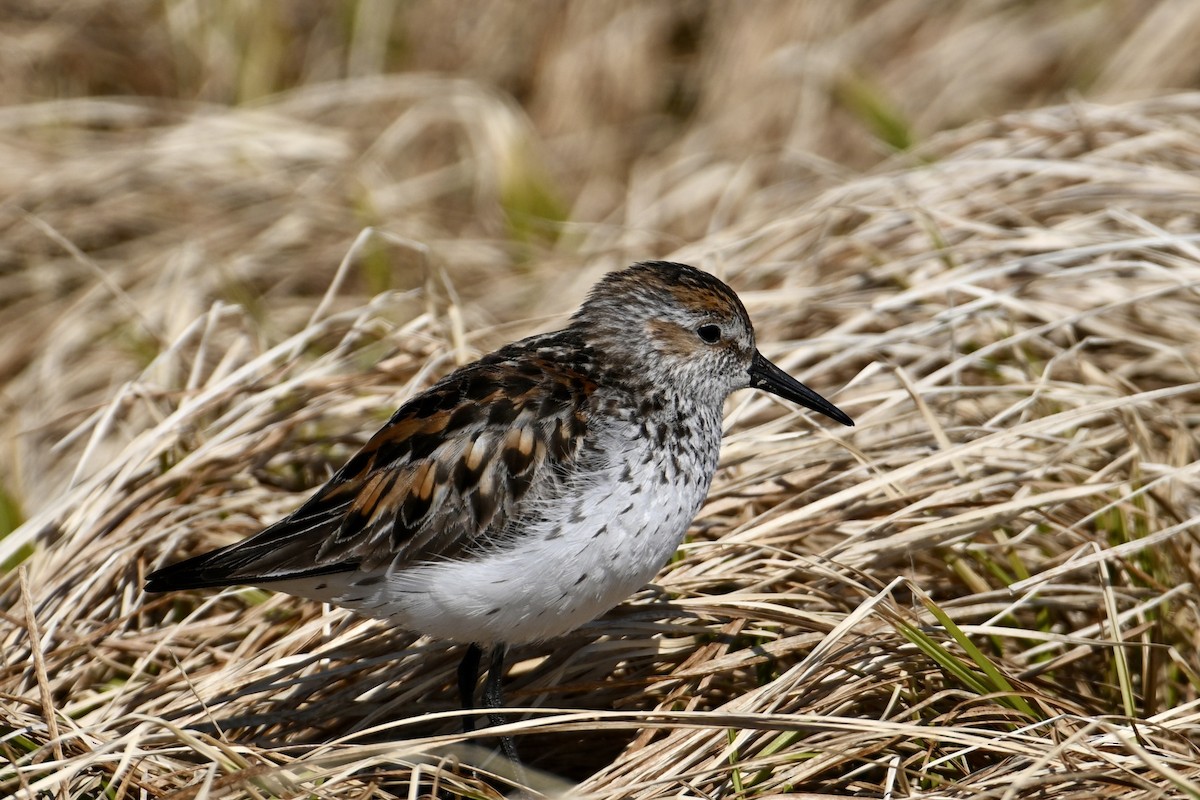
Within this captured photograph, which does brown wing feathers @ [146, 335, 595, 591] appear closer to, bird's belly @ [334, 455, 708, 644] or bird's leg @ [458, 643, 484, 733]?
bird's belly @ [334, 455, 708, 644]

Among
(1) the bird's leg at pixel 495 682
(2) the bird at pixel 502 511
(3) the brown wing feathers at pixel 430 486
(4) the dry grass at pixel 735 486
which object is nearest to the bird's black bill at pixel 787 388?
(4) the dry grass at pixel 735 486

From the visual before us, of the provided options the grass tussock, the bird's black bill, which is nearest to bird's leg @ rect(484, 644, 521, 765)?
the grass tussock

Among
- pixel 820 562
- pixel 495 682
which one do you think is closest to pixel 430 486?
pixel 495 682

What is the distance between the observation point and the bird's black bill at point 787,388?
15.5 feet

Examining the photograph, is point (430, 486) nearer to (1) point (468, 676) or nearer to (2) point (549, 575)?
(2) point (549, 575)

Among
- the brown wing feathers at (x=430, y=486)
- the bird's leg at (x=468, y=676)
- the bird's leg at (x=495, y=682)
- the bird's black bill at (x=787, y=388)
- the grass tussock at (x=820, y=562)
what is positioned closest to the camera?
the grass tussock at (x=820, y=562)

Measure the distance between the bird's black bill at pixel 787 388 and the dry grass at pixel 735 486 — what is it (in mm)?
157

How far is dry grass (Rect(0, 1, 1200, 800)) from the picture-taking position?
3.97 meters

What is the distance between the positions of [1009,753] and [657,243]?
4.36 meters

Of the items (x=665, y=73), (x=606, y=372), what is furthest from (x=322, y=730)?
(x=665, y=73)

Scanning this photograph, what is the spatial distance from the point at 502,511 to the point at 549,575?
256 millimetres

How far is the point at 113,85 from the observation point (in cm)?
979

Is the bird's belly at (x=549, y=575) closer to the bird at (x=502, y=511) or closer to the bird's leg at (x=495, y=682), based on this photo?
the bird at (x=502, y=511)

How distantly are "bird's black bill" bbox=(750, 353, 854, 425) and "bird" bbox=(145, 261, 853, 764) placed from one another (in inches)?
14.4
